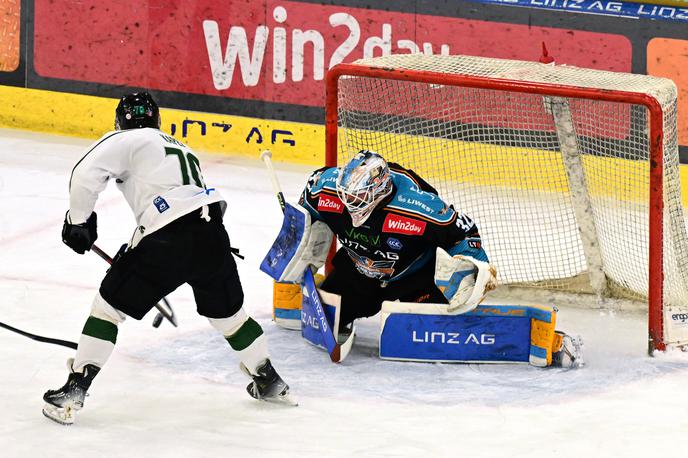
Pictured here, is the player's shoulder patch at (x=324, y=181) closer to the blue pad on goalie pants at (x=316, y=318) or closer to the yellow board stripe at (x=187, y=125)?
the blue pad on goalie pants at (x=316, y=318)

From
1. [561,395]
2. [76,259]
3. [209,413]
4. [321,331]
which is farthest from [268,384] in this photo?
[76,259]

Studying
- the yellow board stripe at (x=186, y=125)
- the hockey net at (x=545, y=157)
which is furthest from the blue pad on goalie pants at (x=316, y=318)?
the yellow board stripe at (x=186, y=125)

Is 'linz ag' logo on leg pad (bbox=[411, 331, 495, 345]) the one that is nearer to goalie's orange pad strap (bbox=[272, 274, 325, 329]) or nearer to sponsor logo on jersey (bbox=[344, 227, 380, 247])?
sponsor logo on jersey (bbox=[344, 227, 380, 247])

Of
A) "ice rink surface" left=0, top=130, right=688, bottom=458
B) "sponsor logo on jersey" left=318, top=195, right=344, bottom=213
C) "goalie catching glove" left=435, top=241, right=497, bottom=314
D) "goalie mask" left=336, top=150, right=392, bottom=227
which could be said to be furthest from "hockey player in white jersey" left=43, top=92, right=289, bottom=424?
"goalie catching glove" left=435, top=241, right=497, bottom=314

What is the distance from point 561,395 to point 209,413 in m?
1.18

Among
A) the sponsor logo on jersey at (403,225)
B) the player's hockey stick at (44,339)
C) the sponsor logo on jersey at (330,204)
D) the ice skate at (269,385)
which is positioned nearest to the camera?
the ice skate at (269,385)

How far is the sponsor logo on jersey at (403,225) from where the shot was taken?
469cm

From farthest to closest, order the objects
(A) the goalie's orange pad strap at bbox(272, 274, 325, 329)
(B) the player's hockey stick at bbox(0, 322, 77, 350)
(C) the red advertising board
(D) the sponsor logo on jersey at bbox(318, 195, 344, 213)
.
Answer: (C) the red advertising board < (A) the goalie's orange pad strap at bbox(272, 274, 325, 329) < (B) the player's hockey stick at bbox(0, 322, 77, 350) < (D) the sponsor logo on jersey at bbox(318, 195, 344, 213)

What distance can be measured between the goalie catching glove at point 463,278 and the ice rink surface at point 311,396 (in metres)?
0.29

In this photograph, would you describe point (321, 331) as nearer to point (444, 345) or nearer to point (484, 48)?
point (444, 345)

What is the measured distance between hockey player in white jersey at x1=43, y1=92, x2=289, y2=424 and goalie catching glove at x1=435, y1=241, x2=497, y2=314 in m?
0.80

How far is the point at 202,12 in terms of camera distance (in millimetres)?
7777

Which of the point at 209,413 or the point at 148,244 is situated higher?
the point at 148,244

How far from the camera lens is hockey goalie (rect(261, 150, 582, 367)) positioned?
4.61 metres
